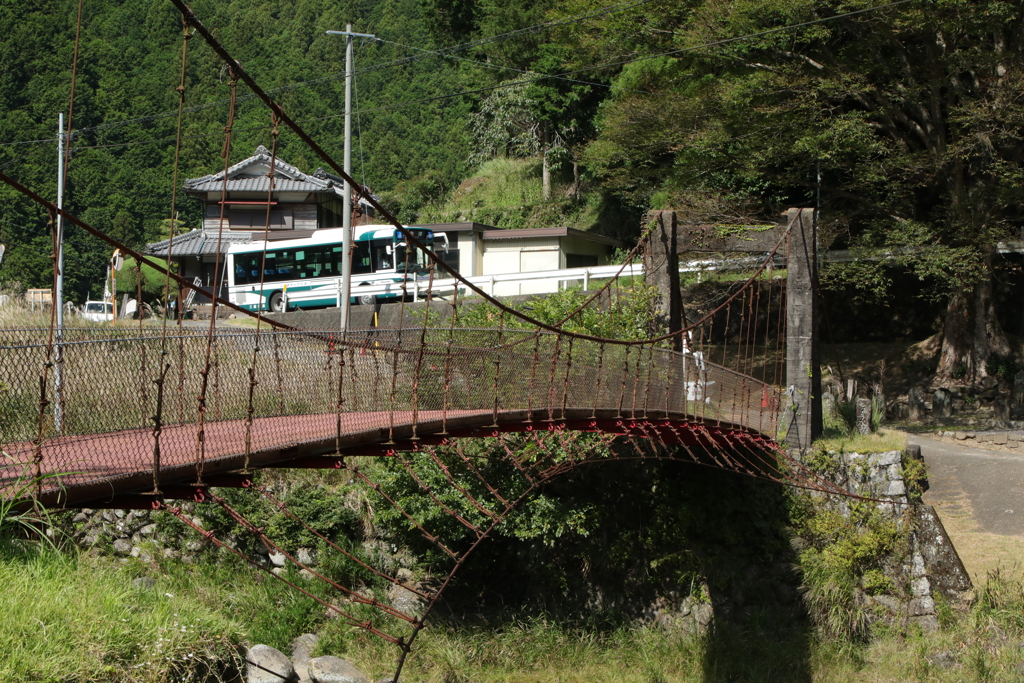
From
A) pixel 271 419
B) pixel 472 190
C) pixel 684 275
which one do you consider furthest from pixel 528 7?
pixel 271 419

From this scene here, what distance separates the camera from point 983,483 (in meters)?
8.14

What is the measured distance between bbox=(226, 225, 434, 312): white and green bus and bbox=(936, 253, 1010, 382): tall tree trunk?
7188 mm

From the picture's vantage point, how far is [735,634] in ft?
23.6

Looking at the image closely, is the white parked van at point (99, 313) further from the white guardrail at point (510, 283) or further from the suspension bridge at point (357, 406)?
the white guardrail at point (510, 283)

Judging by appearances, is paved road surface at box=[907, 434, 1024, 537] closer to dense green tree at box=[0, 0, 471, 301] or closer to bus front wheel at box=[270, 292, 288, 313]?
dense green tree at box=[0, 0, 471, 301]

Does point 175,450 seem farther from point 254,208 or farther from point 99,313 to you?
point 254,208

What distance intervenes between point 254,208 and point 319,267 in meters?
4.87

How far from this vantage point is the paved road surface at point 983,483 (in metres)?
7.55

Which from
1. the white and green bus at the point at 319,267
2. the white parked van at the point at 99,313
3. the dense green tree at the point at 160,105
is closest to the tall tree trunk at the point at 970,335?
the white and green bus at the point at 319,267

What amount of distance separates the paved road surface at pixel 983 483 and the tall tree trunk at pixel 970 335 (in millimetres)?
2127

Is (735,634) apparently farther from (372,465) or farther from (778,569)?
(372,465)

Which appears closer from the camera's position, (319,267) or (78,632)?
(78,632)

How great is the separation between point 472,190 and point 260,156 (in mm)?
5296

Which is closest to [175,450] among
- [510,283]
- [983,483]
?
[983,483]
